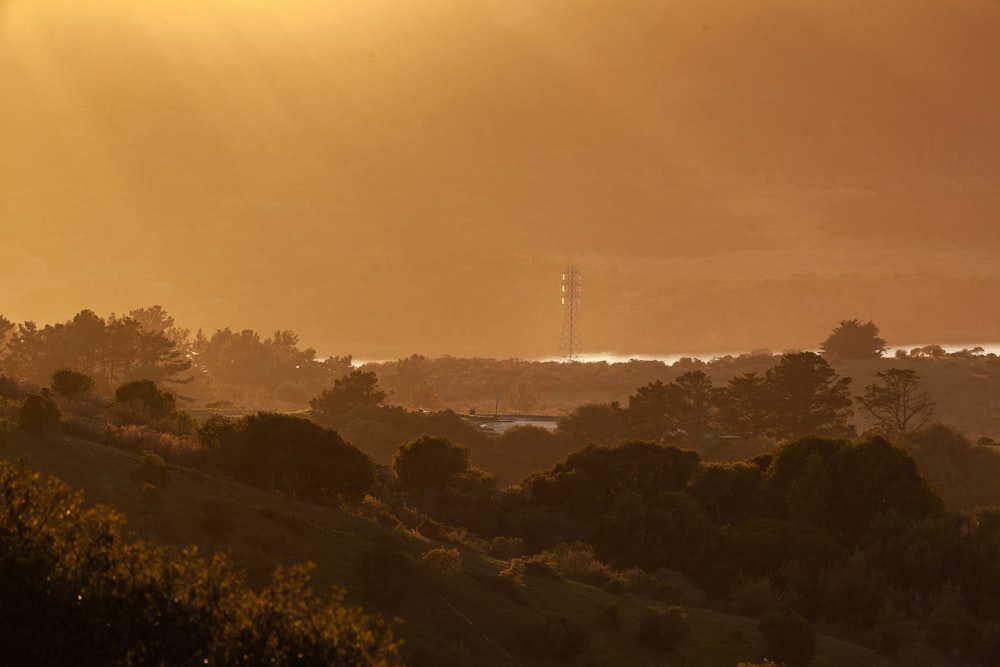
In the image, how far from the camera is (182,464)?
2111 inches

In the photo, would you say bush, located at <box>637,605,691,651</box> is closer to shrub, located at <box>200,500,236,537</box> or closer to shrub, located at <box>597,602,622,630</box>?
shrub, located at <box>597,602,622,630</box>

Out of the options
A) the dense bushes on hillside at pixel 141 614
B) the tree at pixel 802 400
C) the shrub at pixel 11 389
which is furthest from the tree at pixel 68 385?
the tree at pixel 802 400

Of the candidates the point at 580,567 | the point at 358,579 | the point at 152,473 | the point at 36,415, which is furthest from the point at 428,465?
the point at 358,579

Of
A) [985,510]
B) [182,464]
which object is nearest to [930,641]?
[985,510]

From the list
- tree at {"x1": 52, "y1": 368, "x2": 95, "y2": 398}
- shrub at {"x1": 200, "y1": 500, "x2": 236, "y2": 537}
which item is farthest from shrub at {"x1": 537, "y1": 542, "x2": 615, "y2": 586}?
tree at {"x1": 52, "y1": 368, "x2": 95, "y2": 398}

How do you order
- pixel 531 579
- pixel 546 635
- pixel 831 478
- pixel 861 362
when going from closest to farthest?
pixel 546 635 < pixel 531 579 < pixel 831 478 < pixel 861 362

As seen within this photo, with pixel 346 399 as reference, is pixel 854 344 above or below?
above

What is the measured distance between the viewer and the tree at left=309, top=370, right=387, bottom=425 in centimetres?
10156

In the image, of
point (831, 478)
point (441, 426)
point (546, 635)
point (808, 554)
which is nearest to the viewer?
point (546, 635)

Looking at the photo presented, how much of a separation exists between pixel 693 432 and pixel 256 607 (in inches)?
3148

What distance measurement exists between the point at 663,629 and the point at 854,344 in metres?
145

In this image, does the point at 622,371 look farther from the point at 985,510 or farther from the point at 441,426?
the point at 985,510

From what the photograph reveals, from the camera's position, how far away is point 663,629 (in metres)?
43.1

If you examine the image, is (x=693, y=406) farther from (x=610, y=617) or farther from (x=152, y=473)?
(x=152, y=473)
